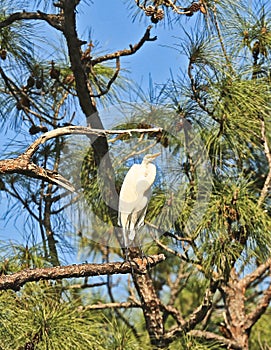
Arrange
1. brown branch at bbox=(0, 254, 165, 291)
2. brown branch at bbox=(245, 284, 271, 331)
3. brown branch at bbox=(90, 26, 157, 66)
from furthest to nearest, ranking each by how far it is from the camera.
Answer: brown branch at bbox=(245, 284, 271, 331), brown branch at bbox=(90, 26, 157, 66), brown branch at bbox=(0, 254, 165, 291)

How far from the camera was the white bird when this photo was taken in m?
0.96

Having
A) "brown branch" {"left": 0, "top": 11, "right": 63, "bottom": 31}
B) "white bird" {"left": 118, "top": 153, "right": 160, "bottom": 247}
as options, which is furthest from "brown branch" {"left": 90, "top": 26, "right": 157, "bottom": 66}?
"white bird" {"left": 118, "top": 153, "right": 160, "bottom": 247}

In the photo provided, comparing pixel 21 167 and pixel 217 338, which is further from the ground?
pixel 21 167

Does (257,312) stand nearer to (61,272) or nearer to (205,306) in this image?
(205,306)

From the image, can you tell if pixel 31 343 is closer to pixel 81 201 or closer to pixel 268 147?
pixel 81 201

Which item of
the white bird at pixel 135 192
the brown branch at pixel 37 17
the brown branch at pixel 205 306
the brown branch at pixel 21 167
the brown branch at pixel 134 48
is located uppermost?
the brown branch at pixel 37 17

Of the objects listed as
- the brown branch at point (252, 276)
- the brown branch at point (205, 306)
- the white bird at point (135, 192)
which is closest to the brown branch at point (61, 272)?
the white bird at point (135, 192)

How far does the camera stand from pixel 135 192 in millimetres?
956

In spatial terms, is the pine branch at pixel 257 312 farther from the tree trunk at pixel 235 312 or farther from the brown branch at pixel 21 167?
the brown branch at pixel 21 167

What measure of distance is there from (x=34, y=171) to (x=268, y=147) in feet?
1.93

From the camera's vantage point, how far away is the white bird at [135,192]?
37.7 inches

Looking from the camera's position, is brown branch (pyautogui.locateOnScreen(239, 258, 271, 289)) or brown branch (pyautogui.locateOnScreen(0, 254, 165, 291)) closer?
brown branch (pyautogui.locateOnScreen(0, 254, 165, 291))

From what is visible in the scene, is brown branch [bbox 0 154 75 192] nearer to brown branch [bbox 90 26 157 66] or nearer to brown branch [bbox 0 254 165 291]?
brown branch [bbox 0 254 165 291]

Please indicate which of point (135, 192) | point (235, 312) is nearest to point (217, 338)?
point (235, 312)
